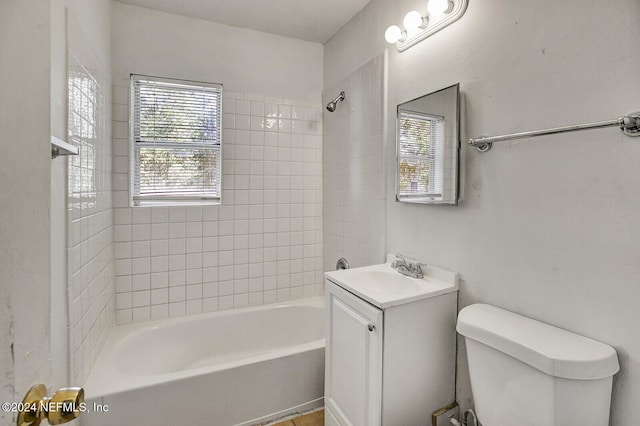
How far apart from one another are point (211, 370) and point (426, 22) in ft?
7.01

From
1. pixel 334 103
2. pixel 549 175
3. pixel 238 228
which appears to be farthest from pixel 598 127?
pixel 238 228

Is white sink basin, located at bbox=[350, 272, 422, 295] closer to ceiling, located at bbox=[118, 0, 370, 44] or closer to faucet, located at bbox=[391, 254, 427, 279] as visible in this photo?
faucet, located at bbox=[391, 254, 427, 279]

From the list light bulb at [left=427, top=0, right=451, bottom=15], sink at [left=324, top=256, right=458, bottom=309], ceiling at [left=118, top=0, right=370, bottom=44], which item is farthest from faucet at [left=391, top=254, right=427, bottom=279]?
ceiling at [left=118, top=0, right=370, bottom=44]

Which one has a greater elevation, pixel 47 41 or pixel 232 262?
pixel 47 41

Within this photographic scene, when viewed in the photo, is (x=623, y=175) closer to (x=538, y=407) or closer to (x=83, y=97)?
(x=538, y=407)

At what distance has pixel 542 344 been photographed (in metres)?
0.95

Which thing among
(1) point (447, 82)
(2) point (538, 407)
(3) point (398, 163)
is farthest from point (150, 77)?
(2) point (538, 407)

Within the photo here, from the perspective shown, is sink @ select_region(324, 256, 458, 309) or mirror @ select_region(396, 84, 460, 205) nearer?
sink @ select_region(324, 256, 458, 309)

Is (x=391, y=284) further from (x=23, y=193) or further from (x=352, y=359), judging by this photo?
(x=23, y=193)

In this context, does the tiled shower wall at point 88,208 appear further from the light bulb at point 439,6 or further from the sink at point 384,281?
the light bulb at point 439,6

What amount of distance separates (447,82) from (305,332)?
6.83 ft

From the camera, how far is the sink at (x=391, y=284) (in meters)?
1.29

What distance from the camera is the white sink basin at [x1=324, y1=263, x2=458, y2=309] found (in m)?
1.29

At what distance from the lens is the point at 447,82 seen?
1.49 metres
